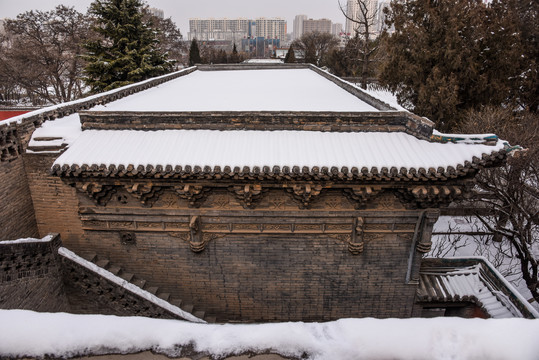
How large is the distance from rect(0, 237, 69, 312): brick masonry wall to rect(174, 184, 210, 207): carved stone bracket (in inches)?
98.4

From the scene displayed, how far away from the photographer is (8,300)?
529cm

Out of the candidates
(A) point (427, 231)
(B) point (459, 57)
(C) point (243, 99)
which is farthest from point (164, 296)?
(B) point (459, 57)

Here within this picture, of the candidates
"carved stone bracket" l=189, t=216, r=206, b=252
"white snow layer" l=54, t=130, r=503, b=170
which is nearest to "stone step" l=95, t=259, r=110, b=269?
"carved stone bracket" l=189, t=216, r=206, b=252

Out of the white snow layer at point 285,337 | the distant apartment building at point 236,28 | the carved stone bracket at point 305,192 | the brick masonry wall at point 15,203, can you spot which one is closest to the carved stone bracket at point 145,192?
the brick masonry wall at point 15,203

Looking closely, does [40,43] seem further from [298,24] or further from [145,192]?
[298,24]

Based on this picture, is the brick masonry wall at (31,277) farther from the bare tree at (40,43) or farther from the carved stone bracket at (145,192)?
the bare tree at (40,43)

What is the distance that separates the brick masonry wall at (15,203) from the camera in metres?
5.68

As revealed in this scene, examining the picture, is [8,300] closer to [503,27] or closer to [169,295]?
[169,295]

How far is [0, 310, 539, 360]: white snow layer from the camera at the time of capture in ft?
5.54

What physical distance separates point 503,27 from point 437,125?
4.56 metres

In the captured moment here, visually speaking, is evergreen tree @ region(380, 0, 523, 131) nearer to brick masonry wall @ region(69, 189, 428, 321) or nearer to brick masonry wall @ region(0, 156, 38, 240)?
brick masonry wall @ region(69, 189, 428, 321)

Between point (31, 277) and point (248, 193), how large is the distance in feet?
13.1

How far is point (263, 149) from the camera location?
5.61 meters

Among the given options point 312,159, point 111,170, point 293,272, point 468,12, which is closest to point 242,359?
point 312,159
